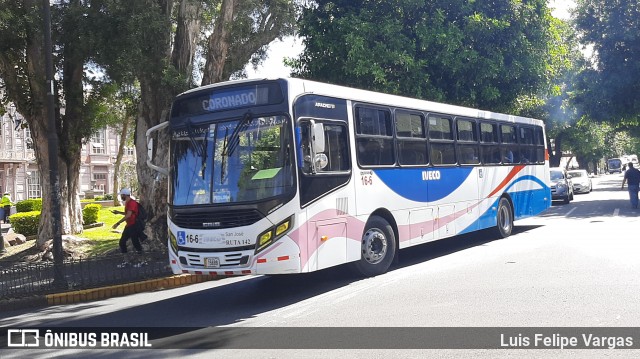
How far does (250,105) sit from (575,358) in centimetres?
552

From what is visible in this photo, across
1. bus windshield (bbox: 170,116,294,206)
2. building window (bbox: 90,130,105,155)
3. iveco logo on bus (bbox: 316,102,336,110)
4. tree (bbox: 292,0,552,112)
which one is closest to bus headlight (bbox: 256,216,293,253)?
bus windshield (bbox: 170,116,294,206)

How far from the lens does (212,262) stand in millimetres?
8875

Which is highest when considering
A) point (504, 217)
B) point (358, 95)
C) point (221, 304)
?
point (358, 95)

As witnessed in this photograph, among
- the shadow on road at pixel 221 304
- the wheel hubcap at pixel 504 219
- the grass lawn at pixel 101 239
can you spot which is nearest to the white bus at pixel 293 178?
the shadow on road at pixel 221 304

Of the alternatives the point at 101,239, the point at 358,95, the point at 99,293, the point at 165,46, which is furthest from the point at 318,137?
the point at 101,239

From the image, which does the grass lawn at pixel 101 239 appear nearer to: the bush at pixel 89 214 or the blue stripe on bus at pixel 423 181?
the bush at pixel 89 214

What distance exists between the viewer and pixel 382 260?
1075 cm

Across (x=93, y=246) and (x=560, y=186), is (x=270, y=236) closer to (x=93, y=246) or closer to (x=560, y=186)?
(x=93, y=246)

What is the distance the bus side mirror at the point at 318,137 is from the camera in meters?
8.87

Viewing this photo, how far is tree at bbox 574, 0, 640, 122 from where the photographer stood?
27797 millimetres

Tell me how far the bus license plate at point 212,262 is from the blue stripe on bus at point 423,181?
325 cm

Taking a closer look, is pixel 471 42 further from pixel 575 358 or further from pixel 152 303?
pixel 575 358

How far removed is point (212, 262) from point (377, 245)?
311cm

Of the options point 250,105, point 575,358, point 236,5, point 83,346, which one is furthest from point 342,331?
point 236,5
